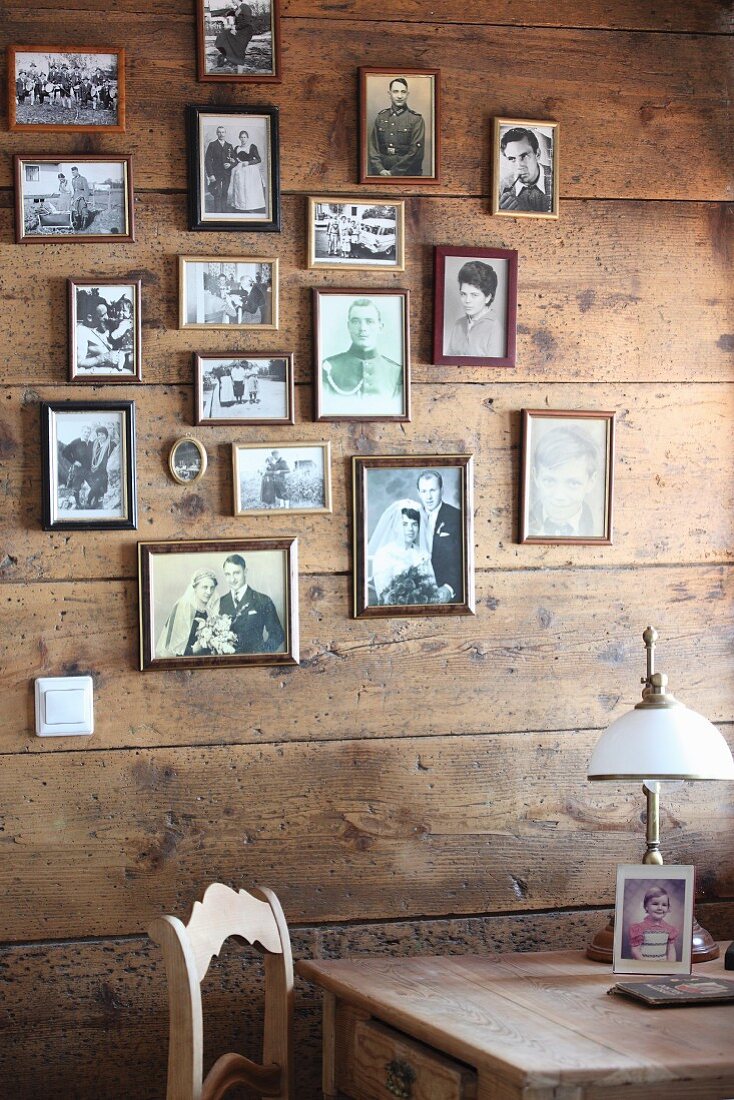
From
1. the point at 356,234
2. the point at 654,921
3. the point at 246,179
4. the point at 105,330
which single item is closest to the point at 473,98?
the point at 356,234

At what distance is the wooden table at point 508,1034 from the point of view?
1.40 m

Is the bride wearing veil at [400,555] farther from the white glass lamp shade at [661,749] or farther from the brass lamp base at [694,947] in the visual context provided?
the brass lamp base at [694,947]

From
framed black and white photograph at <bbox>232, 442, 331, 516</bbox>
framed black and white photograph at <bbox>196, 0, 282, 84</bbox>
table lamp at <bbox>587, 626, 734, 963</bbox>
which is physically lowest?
table lamp at <bbox>587, 626, 734, 963</bbox>

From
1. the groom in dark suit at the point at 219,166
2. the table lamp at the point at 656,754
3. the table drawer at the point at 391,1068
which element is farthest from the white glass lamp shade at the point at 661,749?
the groom in dark suit at the point at 219,166

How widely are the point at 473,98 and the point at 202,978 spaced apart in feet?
5.12

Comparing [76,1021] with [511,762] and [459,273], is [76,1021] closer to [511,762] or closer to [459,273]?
[511,762]

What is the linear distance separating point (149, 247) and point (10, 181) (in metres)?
0.26

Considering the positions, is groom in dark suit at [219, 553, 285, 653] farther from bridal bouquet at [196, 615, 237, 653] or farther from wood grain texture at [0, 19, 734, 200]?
wood grain texture at [0, 19, 734, 200]

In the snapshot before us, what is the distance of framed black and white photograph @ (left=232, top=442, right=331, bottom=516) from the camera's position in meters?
2.04

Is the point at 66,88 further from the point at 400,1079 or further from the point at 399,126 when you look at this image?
the point at 400,1079

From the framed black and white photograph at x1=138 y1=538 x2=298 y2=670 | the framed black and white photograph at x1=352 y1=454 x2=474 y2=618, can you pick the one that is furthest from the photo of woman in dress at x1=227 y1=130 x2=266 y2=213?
the framed black and white photograph at x1=138 y1=538 x2=298 y2=670

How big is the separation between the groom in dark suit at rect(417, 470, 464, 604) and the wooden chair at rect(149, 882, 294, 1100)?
620mm

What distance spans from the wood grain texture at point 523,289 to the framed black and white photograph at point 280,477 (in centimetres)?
8

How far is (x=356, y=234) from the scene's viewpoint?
208cm
